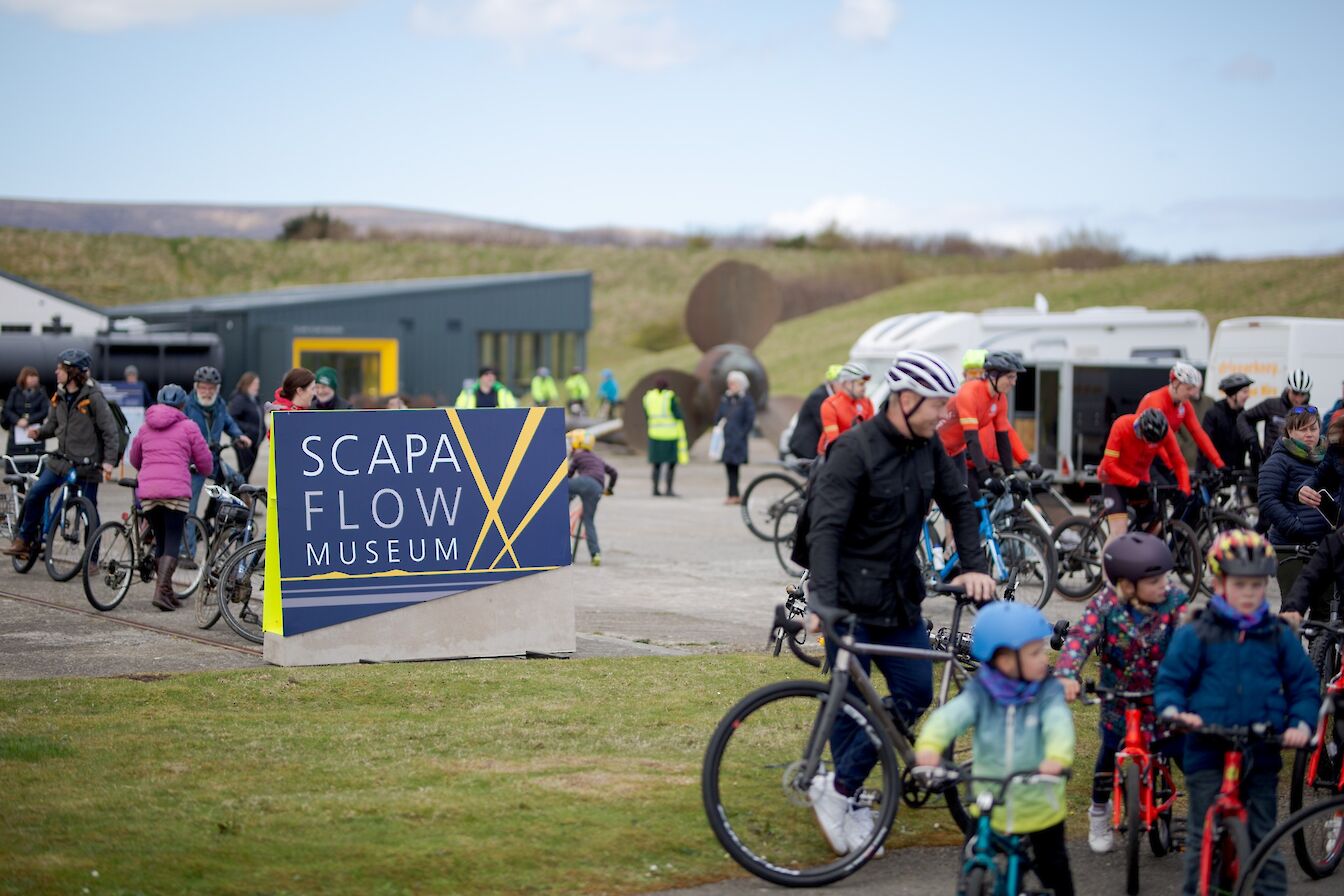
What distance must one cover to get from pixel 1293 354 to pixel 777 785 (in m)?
16.8

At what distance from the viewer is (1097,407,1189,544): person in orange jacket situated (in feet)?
38.3

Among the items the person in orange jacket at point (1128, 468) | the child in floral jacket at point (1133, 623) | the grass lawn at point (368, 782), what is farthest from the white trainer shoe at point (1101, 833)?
the person in orange jacket at point (1128, 468)

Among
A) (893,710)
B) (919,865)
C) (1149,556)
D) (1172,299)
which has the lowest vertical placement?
(919,865)

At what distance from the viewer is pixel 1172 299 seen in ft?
220

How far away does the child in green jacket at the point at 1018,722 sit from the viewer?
481 cm

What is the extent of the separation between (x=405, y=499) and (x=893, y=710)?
429 centimetres

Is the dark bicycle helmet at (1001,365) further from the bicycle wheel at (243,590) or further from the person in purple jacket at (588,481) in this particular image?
the bicycle wheel at (243,590)

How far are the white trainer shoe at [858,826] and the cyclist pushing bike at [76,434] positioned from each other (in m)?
8.78

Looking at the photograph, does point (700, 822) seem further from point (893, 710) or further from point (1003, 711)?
point (1003, 711)

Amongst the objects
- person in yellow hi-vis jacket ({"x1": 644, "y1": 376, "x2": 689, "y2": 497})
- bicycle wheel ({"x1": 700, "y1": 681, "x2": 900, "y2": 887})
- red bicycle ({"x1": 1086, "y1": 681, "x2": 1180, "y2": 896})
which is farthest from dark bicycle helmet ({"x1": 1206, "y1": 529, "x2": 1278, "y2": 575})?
person in yellow hi-vis jacket ({"x1": 644, "y1": 376, "x2": 689, "y2": 497})

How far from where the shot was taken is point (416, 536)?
9406mm

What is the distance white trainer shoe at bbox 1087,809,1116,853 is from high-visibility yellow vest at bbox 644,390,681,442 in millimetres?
16878

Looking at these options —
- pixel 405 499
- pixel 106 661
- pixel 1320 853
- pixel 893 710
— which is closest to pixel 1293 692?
pixel 1320 853

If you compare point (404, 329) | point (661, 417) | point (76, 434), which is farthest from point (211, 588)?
point (404, 329)
